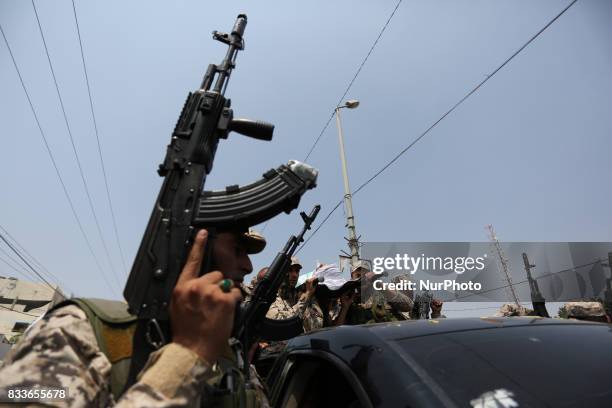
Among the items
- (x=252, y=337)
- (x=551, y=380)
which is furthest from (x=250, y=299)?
(x=551, y=380)

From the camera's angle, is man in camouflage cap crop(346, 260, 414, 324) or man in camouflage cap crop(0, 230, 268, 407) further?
man in camouflage cap crop(346, 260, 414, 324)

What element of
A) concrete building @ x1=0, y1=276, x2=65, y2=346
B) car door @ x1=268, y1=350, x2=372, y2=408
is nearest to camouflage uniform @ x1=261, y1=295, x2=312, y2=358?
car door @ x1=268, y1=350, x2=372, y2=408

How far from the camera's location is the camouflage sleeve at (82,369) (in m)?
1.03

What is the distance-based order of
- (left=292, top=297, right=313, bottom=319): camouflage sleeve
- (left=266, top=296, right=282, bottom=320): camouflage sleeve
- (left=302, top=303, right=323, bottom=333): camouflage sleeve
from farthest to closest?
(left=266, top=296, right=282, bottom=320): camouflage sleeve < (left=292, top=297, right=313, bottom=319): camouflage sleeve < (left=302, top=303, right=323, bottom=333): camouflage sleeve

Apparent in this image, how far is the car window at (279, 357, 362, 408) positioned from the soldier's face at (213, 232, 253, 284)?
1.98 ft

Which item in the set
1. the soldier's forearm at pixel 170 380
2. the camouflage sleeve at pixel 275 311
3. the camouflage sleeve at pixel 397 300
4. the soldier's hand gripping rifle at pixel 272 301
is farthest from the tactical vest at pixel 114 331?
the camouflage sleeve at pixel 397 300

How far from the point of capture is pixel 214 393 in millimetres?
1490

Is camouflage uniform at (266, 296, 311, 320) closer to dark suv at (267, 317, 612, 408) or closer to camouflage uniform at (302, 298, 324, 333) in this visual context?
camouflage uniform at (302, 298, 324, 333)

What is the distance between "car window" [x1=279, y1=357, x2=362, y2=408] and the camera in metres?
1.95

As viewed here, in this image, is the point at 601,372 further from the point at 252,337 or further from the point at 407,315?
the point at 407,315

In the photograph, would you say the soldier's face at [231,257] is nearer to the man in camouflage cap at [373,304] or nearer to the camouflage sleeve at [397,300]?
the man in camouflage cap at [373,304]

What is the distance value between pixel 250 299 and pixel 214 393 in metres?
2.50

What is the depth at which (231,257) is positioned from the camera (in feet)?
5.49

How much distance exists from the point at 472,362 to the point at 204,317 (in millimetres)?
933
